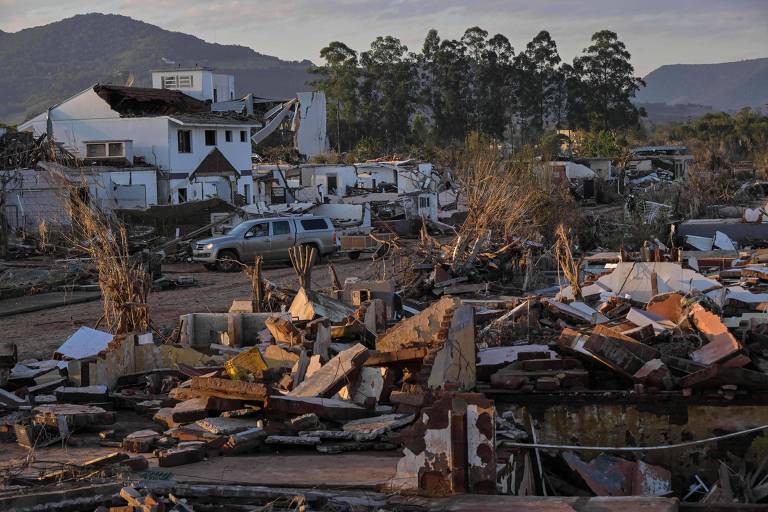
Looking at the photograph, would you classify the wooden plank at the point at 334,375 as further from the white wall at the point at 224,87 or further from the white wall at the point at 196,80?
the white wall at the point at 224,87

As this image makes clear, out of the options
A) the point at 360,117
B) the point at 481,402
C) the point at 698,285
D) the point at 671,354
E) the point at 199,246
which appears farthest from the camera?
the point at 360,117

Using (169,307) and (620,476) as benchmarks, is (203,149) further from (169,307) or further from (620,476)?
(620,476)

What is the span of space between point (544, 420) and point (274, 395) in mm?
3196

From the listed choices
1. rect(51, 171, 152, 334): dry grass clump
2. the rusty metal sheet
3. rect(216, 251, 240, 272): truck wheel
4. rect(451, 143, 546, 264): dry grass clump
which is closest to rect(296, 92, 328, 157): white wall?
rect(451, 143, 546, 264): dry grass clump

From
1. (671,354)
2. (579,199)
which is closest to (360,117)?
(579,199)

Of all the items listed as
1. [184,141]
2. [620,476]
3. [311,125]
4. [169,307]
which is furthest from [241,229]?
[311,125]

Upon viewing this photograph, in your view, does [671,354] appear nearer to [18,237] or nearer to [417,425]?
[417,425]

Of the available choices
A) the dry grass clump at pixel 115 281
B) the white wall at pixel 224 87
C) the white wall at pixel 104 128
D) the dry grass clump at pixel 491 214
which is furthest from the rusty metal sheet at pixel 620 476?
the white wall at pixel 224 87

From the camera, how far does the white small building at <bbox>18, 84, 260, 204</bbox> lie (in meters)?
40.5

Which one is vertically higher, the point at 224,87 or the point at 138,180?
the point at 224,87

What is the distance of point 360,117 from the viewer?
90.0 m

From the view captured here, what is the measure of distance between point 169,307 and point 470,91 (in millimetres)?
75778

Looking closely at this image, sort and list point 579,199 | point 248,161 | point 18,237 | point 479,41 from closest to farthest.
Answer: point 18,237
point 248,161
point 579,199
point 479,41

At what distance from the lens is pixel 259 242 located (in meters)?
29.5
